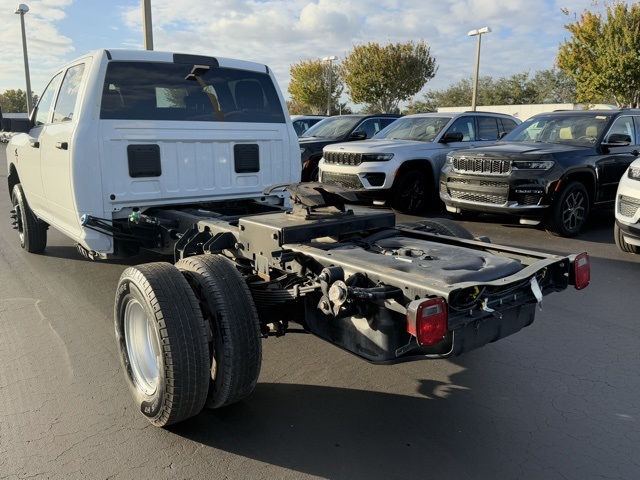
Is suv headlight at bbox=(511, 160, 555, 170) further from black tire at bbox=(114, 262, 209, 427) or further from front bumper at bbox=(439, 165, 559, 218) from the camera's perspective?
black tire at bbox=(114, 262, 209, 427)

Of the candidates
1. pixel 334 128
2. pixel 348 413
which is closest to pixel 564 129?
pixel 334 128

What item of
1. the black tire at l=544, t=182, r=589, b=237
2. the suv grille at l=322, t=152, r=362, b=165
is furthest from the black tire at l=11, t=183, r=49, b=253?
the black tire at l=544, t=182, r=589, b=237

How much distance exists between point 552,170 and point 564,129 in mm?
1445

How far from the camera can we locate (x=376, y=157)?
31.2 feet

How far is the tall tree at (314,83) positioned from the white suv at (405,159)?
38116 mm

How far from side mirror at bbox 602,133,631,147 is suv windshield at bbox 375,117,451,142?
312 cm

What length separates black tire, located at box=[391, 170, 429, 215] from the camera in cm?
961

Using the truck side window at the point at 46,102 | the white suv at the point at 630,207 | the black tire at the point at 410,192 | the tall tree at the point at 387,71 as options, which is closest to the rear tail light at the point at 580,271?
the white suv at the point at 630,207

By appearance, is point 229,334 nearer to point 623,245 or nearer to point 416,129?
point 623,245

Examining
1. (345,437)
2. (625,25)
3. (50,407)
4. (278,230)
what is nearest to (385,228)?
(278,230)

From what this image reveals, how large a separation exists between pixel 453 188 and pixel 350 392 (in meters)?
5.54

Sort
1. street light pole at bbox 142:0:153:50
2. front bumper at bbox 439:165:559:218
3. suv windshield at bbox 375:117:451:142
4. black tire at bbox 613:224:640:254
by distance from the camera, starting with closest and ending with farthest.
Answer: black tire at bbox 613:224:640:254
front bumper at bbox 439:165:559:218
suv windshield at bbox 375:117:451:142
street light pole at bbox 142:0:153:50

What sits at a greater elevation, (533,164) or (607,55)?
(607,55)

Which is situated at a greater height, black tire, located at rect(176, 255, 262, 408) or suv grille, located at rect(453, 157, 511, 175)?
suv grille, located at rect(453, 157, 511, 175)
